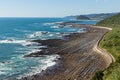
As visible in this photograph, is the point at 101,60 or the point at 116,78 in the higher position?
the point at 116,78

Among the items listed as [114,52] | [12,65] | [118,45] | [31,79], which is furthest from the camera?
[118,45]

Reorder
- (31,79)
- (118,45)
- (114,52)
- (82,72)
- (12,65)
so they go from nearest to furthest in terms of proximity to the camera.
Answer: (31,79)
(82,72)
(12,65)
(114,52)
(118,45)

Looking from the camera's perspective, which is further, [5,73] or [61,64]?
[61,64]

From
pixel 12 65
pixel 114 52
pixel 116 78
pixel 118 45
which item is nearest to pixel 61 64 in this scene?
pixel 12 65

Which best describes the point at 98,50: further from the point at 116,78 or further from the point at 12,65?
the point at 116,78

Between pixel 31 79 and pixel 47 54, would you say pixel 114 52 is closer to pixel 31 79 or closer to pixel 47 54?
pixel 47 54

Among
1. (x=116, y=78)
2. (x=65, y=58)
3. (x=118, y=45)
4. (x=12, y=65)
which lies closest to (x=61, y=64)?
(x=65, y=58)

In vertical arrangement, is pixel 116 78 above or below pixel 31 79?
above

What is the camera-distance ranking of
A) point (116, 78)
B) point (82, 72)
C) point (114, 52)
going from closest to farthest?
point (116, 78) < point (82, 72) < point (114, 52)

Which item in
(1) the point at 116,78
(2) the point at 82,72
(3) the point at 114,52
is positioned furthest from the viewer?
(3) the point at 114,52
